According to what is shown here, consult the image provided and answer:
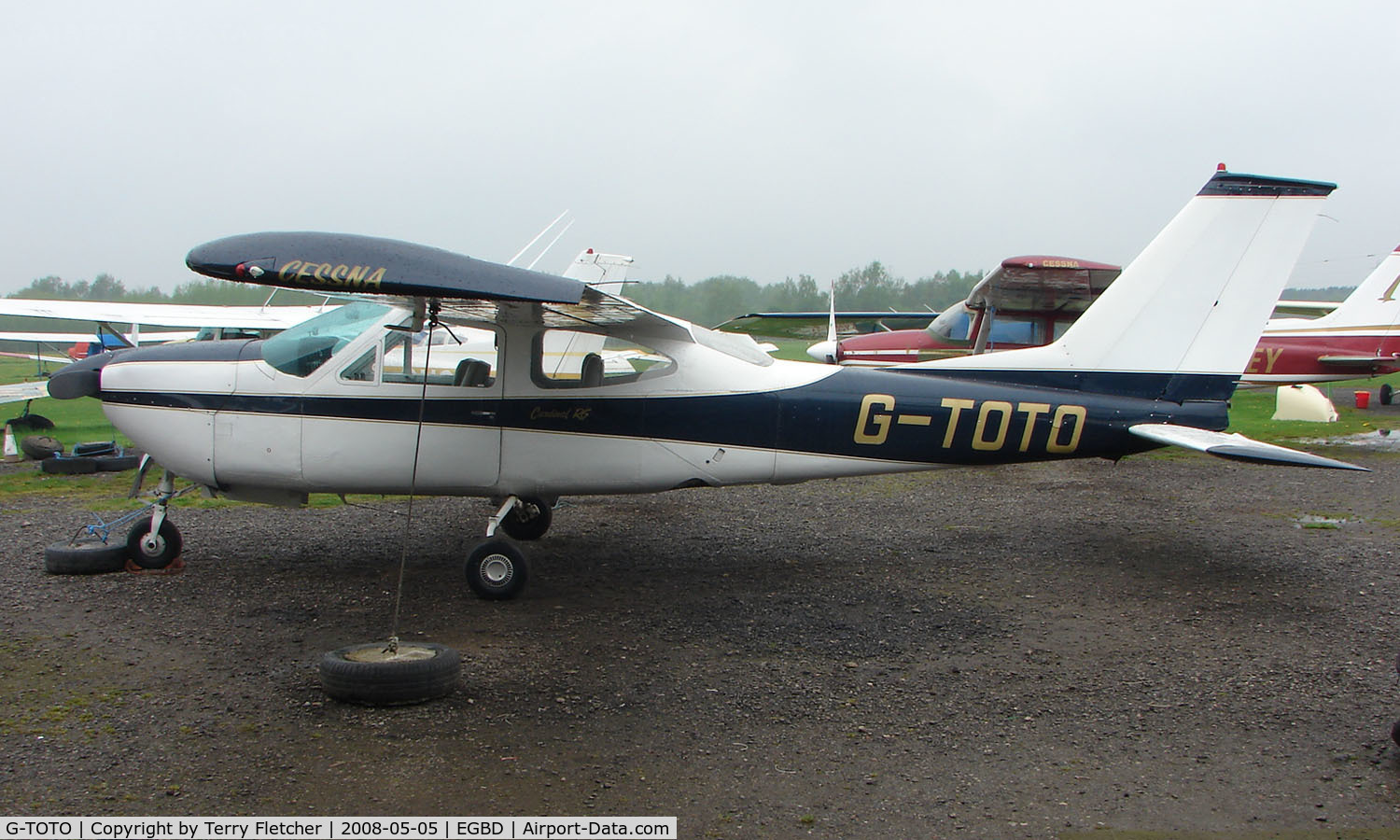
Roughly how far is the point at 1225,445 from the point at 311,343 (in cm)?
602

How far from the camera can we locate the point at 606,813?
3312 mm

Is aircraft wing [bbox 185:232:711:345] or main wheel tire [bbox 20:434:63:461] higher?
aircraft wing [bbox 185:232:711:345]

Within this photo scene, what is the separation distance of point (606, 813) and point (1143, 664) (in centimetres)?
307

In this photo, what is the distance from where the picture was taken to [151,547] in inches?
256

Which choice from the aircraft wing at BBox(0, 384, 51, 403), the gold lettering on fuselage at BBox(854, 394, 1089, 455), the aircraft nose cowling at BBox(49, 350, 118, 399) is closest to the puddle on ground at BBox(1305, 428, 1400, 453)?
the gold lettering on fuselage at BBox(854, 394, 1089, 455)

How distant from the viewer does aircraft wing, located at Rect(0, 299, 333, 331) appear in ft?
52.0

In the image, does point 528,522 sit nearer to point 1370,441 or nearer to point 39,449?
point 39,449

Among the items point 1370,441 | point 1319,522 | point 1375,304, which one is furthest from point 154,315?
point 1375,304

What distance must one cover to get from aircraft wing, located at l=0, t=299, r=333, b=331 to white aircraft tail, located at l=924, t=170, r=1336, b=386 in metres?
12.9

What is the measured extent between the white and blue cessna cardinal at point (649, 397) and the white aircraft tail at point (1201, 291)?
14mm

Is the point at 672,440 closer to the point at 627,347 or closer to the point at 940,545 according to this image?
the point at 627,347

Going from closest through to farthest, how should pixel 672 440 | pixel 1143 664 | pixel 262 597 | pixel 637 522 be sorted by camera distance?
pixel 1143 664, pixel 262 597, pixel 672 440, pixel 637 522

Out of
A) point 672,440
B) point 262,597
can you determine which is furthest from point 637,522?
point 262,597

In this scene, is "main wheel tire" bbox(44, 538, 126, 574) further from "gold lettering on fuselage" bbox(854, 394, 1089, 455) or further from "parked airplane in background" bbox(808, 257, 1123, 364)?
"parked airplane in background" bbox(808, 257, 1123, 364)
